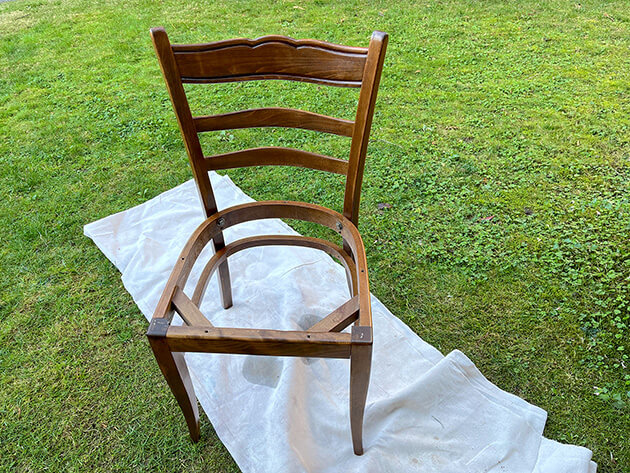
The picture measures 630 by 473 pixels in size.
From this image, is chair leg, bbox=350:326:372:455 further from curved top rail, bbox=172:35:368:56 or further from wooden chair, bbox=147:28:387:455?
curved top rail, bbox=172:35:368:56

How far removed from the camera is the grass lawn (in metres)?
1.77

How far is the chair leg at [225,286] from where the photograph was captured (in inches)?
76.4

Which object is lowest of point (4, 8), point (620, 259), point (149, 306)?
point (620, 259)

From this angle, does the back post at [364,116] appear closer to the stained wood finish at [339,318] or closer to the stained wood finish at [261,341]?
the stained wood finish at [339,318]

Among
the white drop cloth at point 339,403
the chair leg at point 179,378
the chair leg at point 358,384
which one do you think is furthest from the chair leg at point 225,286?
the chair leg at point 358,384

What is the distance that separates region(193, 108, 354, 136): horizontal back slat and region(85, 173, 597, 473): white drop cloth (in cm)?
86

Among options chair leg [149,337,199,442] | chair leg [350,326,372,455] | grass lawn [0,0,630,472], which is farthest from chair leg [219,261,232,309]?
chair leg [350,326,372,455]

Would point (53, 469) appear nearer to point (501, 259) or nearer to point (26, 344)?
point (26, 344)

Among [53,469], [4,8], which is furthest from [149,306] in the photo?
[4,8]

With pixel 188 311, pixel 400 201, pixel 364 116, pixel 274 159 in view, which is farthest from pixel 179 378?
pixel 400 201

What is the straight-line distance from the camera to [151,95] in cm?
388

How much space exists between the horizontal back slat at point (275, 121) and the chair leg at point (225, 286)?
0.60 m

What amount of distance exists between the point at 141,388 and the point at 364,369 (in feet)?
3.37

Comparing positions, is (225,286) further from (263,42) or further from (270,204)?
(263,42)
